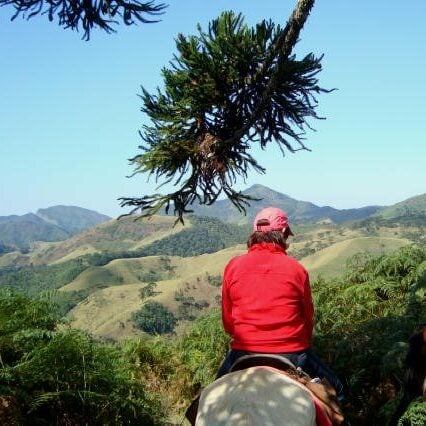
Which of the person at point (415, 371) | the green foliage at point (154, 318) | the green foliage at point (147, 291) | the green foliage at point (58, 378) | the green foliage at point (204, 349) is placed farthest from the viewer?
the green foliage at point (147, 291)

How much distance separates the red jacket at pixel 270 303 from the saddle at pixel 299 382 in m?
0.18

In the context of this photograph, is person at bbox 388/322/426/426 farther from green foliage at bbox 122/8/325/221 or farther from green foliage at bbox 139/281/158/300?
green foliage at bbox 139/281/158/300

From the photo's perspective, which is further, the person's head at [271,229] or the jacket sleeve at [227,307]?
the jacket sleeve at [227,307]

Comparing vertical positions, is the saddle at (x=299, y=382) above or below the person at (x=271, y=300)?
below

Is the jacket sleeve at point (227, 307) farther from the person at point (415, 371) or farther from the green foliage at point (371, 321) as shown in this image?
the green foliage at point (371, 321)

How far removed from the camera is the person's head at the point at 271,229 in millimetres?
3590

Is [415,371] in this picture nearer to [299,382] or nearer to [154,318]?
[299,382]

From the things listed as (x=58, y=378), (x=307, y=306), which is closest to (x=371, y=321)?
(x=307, y=306)

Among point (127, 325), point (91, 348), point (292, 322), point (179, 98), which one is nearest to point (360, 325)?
point (292, 322)

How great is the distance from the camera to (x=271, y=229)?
11.9 ft

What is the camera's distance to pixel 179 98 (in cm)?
594

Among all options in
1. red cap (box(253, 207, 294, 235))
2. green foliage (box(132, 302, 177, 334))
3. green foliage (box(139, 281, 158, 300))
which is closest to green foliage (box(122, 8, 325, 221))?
red cap (box(253, 207, 294, 235))

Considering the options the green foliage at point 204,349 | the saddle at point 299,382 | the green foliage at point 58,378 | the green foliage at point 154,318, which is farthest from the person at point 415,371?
the green foliage at point 154,318

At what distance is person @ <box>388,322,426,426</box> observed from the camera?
3.45m
